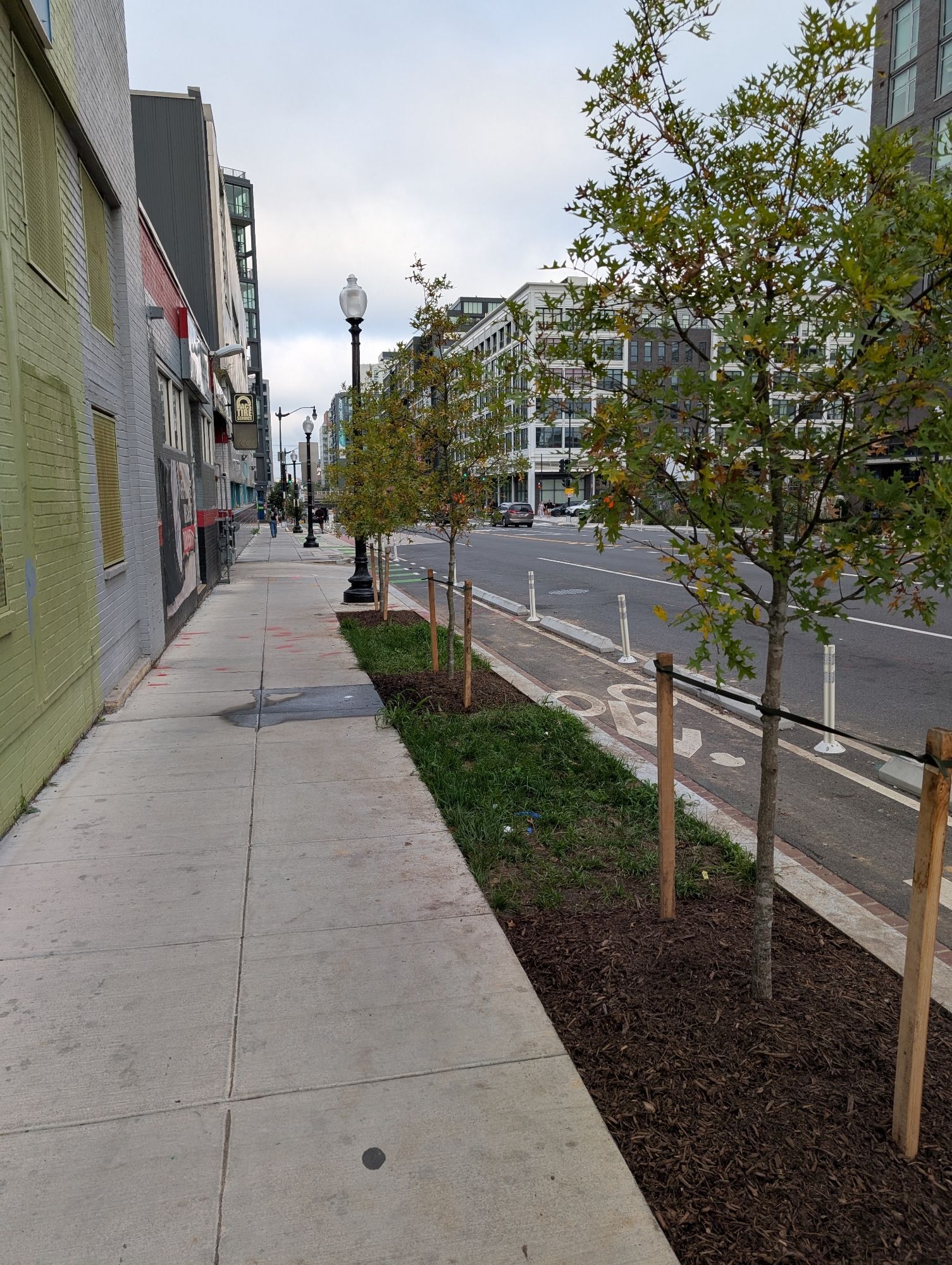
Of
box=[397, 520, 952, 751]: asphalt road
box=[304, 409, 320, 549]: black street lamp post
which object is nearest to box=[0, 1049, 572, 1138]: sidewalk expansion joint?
box=[397, 520, 952, 751]: asphalt road

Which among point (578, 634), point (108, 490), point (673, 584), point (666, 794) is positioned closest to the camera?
point (666, 794)

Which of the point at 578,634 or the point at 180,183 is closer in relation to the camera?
the point at 578,634

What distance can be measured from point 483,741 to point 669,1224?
469 cm

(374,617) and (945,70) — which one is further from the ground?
(945,70)

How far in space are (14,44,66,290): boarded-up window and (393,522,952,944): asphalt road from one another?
17.6 feet

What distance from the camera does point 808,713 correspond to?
8656 millimetres

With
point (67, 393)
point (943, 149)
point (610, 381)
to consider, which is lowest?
point (610, 381)

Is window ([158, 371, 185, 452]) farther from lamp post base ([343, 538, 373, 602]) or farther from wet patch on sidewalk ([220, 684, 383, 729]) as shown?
wet patch on sidewalk ([220, 684, 383, 729])

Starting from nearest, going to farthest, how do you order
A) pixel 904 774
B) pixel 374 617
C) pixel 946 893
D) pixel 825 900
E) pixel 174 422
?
pixel 904 774, pixel 825 900, pixel 946 893, pixel 374 617, pixel 174 422

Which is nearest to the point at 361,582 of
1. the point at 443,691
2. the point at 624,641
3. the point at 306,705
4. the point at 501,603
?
the point at 501,603

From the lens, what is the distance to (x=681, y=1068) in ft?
10.7

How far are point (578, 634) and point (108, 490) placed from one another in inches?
266

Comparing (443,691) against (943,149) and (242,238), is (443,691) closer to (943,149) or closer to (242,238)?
(943,149)

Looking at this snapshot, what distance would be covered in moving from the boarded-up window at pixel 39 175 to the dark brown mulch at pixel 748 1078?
6.09m
